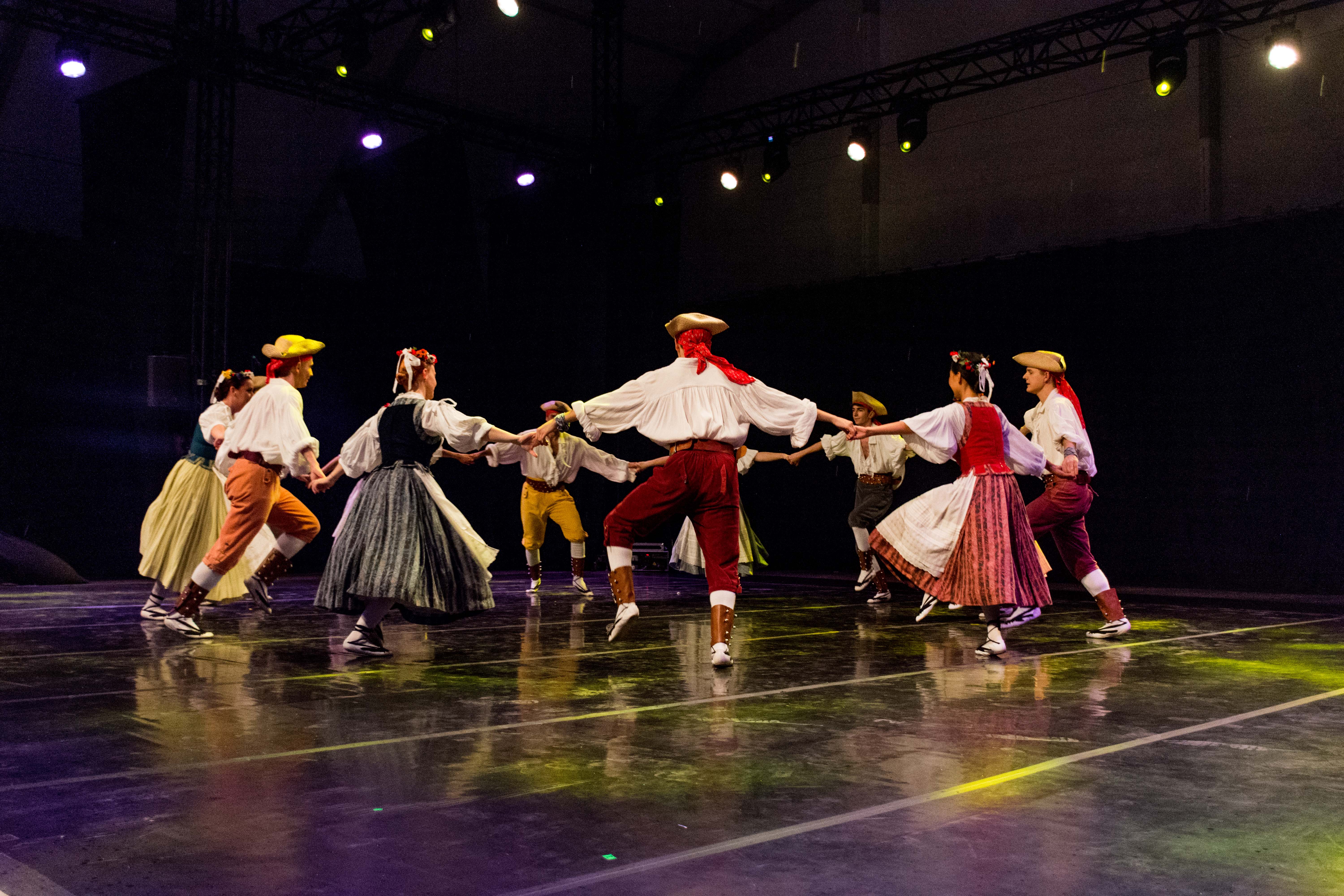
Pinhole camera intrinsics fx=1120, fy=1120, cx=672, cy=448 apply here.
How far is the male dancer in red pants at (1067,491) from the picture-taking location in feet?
18.2

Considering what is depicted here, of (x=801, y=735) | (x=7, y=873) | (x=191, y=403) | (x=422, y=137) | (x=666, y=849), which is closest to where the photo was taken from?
(x=7, y=873)

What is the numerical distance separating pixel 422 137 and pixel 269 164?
153cm

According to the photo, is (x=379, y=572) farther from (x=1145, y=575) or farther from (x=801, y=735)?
(x=1145, y=575)

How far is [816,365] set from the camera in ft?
37.0

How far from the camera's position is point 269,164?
11039 mm

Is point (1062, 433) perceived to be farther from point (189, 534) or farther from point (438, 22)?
point (438, 22)

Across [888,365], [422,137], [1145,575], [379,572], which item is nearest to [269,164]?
[422,137]

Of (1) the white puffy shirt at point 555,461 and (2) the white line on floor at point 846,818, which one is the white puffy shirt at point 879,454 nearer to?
(1) the white puffy shirt at point 555,461

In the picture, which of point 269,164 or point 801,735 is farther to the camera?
point 269,164

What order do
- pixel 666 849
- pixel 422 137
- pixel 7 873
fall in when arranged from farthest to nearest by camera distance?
pixel 422 137 < pixel 666 849 < pixel 7 873

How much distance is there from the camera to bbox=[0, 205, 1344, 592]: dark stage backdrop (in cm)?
857

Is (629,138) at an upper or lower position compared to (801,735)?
upper

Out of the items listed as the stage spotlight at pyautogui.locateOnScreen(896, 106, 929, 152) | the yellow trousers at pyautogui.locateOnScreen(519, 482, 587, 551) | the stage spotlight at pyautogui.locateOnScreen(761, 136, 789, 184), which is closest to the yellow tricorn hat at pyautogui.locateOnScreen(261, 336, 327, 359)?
the yellow trousers at pyautogui.locateOnScreen(519, 482, 587, 551)

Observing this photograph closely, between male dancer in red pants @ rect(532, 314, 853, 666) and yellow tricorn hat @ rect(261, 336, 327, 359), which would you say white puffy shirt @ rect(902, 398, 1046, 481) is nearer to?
male dancer in red pants @ rect(532, 314, 853, 666)
